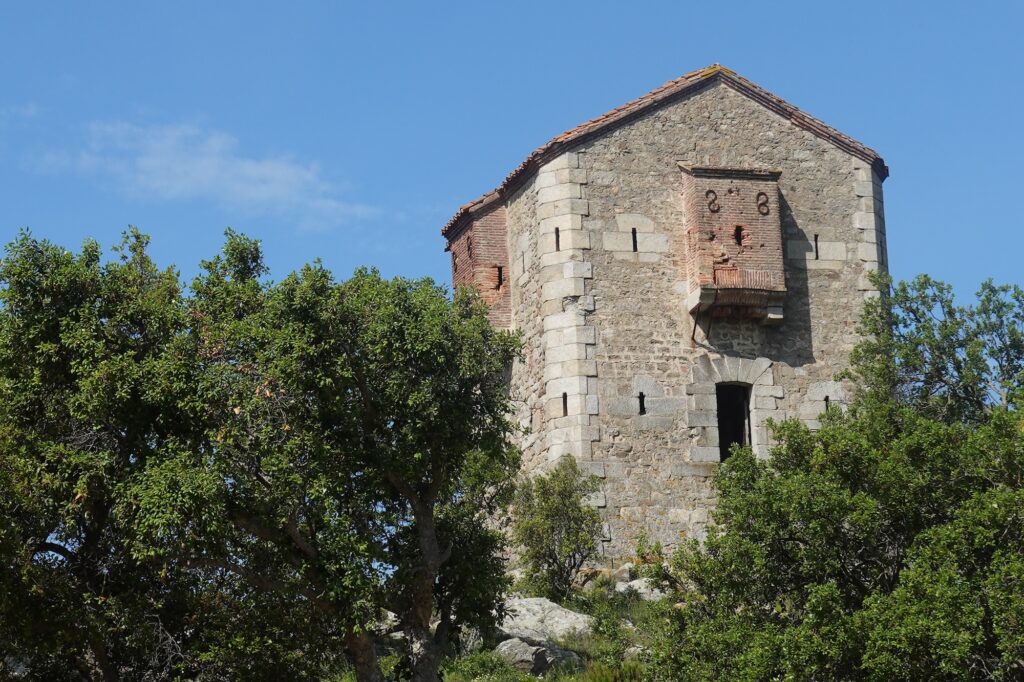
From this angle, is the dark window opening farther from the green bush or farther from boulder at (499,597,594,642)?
the green bush

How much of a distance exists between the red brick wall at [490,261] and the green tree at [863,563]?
38.9ft

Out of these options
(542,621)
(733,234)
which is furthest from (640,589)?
(733,234)

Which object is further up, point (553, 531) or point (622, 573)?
point (553, 531)

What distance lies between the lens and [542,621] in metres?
32.9

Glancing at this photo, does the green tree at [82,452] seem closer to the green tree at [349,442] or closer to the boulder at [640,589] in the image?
the green tree at [349,442]

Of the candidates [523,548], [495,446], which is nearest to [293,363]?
[495,446]

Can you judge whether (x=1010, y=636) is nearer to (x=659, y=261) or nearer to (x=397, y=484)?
(x=397, y=484)

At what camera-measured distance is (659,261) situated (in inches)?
1540

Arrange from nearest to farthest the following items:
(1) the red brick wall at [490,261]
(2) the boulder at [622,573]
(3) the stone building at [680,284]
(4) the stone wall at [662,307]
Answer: (2) the boulder at [622,573]
(4) the stone wall at [662,307]
(3) the stone building at [680,284]
(1) the red brick wall at [490,261]

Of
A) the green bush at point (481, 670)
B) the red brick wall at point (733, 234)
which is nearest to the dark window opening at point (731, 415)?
the red brick wall at point (733, 234)

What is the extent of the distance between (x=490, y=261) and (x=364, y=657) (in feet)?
53.6

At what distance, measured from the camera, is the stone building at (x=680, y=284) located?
3803 centimetres

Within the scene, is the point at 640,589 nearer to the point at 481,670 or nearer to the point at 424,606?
the point at 481,670

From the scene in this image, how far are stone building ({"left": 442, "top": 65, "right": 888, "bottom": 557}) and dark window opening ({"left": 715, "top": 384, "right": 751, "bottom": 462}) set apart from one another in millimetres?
51
